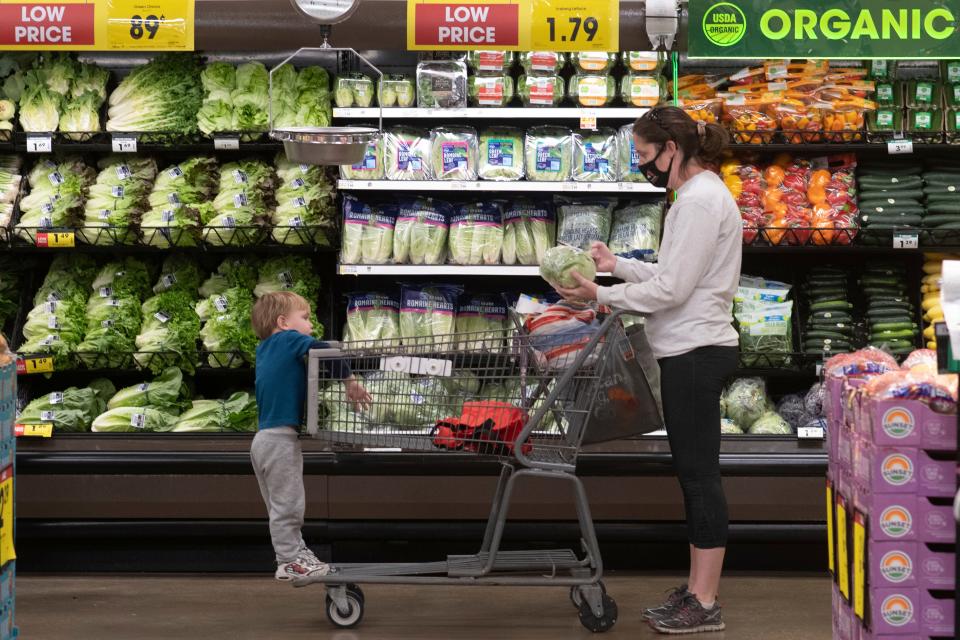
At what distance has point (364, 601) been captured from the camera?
4168 millimetres

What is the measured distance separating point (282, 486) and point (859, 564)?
78.8 inches

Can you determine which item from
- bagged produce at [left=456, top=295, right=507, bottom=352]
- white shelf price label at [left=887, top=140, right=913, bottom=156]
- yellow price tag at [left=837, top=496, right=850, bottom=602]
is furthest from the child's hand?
white shelf price label at [left=887, top=140, right=913, bottom=156]

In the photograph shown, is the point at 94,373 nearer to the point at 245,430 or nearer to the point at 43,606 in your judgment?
the point at 245,430

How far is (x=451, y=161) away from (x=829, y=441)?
244 centimetres

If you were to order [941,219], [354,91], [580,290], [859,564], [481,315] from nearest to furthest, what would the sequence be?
[859,564]
[580,290]
[941,219]
[354,91]
[481,315]

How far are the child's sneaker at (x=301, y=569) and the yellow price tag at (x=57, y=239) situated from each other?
182 centimetres

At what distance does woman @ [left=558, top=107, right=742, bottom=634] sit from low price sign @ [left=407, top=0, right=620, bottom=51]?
2.94ft

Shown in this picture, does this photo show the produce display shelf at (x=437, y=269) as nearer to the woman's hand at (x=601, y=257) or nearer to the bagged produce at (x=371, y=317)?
the bagged produce at (x=371, y=317)

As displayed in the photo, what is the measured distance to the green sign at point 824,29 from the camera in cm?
459

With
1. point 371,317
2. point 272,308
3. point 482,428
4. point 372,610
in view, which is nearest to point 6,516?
point 272,308

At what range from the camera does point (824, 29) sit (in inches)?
182

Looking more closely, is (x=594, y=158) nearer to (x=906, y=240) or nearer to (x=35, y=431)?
(x=906, y=240)

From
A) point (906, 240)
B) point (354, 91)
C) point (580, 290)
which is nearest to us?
point (580, 290)

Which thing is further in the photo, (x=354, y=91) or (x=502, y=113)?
(x=354, y=91)
